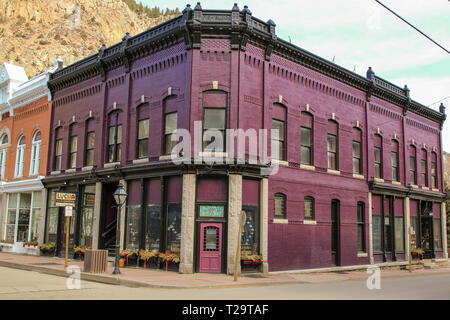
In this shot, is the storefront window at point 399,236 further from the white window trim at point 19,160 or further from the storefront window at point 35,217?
the white window trim at point 19,160

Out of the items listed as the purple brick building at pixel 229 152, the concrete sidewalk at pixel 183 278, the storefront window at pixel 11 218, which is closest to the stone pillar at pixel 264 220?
the purple brick building at pixel 229 152

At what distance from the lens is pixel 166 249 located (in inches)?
789

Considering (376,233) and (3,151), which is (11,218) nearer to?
(3,151)

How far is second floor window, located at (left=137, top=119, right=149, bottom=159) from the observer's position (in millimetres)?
22422

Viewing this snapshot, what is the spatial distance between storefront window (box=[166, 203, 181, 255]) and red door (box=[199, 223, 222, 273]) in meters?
1.28

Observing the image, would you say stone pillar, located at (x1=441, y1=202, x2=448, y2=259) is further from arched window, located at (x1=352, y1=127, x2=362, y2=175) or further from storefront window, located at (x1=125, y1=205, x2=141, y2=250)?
Answer: storefront window, located at (x1=125, y1=205, x2=141, y2=250)

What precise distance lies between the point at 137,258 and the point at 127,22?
103431 millimetres

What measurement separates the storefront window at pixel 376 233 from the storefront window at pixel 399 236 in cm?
206

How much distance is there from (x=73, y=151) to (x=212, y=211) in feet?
40.5

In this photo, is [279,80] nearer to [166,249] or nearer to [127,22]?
[166,249]

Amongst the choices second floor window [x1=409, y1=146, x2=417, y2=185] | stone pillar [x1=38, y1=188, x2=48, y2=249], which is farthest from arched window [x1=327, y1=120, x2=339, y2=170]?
stone pillar [x1=38, y1=188, x2=48, y2=249]

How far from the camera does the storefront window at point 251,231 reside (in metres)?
19.5

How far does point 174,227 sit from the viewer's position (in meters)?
19.9

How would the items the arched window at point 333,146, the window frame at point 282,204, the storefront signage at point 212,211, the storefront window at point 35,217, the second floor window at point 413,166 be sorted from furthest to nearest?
the second floor window at point 413,166
the storefront window at point 35,217
the arched window at point 333,146
the window frame at point 282,204
the storefront signage at point 212,211
